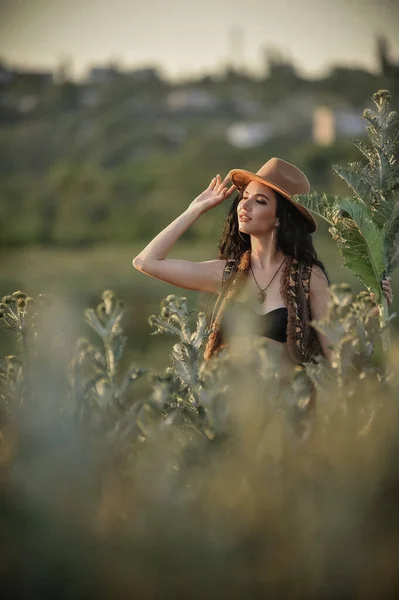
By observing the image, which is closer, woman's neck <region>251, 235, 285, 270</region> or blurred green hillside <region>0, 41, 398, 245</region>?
woman's neck <region>251, 235, 285, 270</region>

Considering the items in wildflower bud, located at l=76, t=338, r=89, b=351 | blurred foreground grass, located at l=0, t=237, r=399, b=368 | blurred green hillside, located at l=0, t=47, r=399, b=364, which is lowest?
blurred foreground grass, located at l=0, t=237, r=399, b=368

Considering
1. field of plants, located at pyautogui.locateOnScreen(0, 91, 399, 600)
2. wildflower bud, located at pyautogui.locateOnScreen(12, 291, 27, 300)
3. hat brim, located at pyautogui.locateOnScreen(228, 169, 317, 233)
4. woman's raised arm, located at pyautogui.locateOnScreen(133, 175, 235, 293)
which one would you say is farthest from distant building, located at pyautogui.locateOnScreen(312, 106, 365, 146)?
field of plants, located at pyautogui.locateOnScreen(0, 91, 399, 600)

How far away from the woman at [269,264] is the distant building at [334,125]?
55.4m

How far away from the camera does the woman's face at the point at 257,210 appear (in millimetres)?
3230

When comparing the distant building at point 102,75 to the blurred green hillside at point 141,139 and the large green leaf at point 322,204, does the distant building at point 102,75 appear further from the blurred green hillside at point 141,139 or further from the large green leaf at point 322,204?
the large green leaf at point 322,204

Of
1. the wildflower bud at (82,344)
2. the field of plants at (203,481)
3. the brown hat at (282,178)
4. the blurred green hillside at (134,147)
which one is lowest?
the blurred green hillside at (134,147)

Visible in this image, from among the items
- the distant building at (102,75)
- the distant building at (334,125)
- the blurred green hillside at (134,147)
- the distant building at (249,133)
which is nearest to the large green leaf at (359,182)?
the blurred green hillside at (134,147)

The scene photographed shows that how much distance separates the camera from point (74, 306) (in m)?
1.32

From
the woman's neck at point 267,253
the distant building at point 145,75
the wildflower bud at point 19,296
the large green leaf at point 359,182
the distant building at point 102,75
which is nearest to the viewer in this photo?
the wildflower bud at point 19,296

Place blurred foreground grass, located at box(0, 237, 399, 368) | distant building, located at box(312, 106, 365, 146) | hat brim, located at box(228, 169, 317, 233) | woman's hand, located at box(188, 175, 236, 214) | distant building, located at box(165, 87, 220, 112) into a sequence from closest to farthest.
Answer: woman's hand, located at box(188, 175, 236, 214)
hat brim, located at box(228, 169, 317, 233)
blurred foreground grass, located at box(0, 237, 399, 368)
distant building, located at box(312, 106, 365, 146)
distant building, located at box(165, 87, 220, 112)

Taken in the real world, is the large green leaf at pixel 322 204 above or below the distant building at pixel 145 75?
above

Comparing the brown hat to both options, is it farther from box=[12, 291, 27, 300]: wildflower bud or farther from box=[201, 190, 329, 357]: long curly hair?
box=[12, 291, 27, 300]: wildflower bud

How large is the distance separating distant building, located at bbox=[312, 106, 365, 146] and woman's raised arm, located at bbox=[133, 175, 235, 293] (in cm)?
5545

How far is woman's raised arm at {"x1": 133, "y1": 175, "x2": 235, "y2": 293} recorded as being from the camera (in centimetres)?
300
